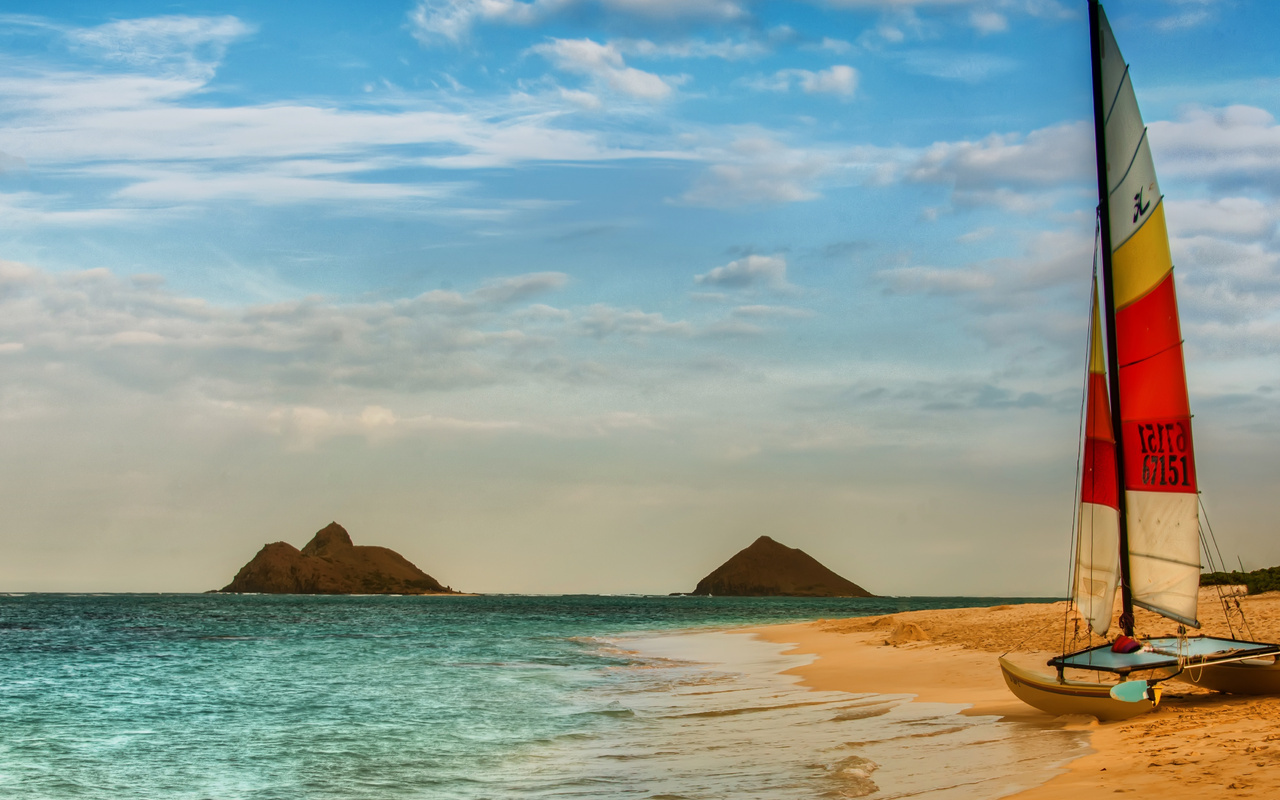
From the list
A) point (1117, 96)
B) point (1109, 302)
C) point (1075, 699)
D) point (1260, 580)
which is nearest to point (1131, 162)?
point (1117, 96)

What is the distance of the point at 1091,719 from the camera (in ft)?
47.5

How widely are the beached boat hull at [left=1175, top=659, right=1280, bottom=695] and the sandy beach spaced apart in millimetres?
225

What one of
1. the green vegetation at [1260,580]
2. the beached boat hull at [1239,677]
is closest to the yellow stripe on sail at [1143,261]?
the beached boat hull at [1239,677]

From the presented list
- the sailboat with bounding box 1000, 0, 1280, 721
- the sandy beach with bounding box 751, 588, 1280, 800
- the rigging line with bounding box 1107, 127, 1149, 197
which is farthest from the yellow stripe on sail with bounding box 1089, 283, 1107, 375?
the sandy beach with bounding box 751, 588, 1280, 800

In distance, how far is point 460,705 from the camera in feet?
Answer: 78.1

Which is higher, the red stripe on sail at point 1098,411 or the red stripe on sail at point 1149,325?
the red stripe on sail at point 1149,325

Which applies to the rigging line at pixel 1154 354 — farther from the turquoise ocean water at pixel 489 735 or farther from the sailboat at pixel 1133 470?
the turquoise ocean water at pixel 489 735

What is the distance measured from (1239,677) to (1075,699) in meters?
2.41

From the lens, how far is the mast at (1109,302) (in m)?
15.6

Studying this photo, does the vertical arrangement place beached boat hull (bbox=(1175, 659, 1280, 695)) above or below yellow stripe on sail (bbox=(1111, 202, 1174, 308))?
below

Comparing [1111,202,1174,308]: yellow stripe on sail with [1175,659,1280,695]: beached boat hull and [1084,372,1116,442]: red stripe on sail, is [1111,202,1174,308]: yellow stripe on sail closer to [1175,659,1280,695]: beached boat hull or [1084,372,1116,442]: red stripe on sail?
[1084,372,1116,442]: red stripe on sail

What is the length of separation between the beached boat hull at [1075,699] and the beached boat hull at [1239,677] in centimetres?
96

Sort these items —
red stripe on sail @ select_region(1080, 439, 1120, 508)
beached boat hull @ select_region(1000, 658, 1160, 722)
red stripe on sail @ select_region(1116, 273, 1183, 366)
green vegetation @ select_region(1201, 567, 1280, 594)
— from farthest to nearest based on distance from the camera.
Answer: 1. green vegetation @ select_region(1201, 567, 1280, 594)
2. red stripe on sail @ select_region(1080, 439, 1120, 508)
3. red stripe on sail @ select_region(1116, 273, 1183, 366)
4. beached boat hull @ select_region(1000, 658, 1160, 722)

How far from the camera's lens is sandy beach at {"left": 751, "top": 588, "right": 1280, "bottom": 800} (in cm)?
981
